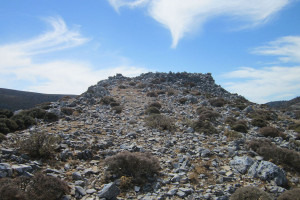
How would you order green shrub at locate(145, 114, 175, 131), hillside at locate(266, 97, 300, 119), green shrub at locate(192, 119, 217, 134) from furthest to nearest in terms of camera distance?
hillside at locate(266, 97, 300, 119) < green shrub at locate(145, 114, 175, 131) < green shrub at locate(192, 119, 217, 134)

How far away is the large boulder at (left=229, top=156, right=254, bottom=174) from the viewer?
8.94 m

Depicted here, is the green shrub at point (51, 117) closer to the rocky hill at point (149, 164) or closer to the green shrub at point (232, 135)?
the rocky hill at point (149, 164)

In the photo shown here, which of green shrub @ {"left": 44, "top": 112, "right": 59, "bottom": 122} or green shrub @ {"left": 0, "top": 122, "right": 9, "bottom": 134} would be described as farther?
green shrub @ {"left": 44, "top": 112, "right": 59, "bottom": 122}

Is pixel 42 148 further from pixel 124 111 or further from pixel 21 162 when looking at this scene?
pixel 124 111

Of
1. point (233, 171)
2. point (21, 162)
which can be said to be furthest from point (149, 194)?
point (21, 162)

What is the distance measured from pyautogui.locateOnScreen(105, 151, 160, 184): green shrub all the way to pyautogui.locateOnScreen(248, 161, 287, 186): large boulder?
4.17 metres

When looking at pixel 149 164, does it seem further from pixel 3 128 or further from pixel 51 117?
pixel 51 117

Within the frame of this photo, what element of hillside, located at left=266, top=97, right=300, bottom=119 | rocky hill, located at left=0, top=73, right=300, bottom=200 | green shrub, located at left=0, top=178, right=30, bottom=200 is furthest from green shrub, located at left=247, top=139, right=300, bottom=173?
hillside, located at left=266, top=97, right=300, bottom=119

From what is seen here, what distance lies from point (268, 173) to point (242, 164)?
1.20 meters

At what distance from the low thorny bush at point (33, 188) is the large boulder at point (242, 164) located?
7.21m

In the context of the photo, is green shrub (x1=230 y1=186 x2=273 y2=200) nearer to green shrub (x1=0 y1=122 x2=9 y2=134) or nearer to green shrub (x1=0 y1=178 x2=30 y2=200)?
green shrub (x1=0 y1=178 x2=30 y2=200)

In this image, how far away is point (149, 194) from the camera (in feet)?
23.2

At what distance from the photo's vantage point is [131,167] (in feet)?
27.4

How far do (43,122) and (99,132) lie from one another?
5411 mm
